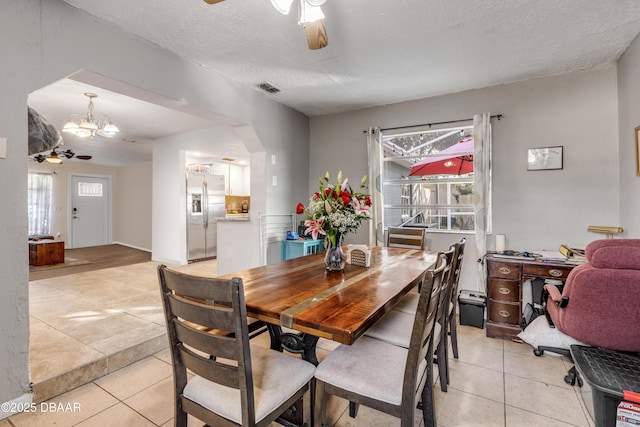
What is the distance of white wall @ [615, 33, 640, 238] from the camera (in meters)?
2.37

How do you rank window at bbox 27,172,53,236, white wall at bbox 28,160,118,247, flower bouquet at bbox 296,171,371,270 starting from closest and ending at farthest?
flower bouquet at bbox 296,171,371,270 < window at bbox 27,172,53,236 < white wall at bbox 28,160,118,247

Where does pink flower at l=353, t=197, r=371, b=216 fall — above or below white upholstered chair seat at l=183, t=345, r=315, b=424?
above

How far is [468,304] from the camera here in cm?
299

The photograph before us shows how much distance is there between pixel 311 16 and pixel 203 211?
515 centimetres

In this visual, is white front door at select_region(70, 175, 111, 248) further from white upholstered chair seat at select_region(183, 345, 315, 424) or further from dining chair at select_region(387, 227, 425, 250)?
white upholstered chair seat at select_region(183, 345, 315, 424)

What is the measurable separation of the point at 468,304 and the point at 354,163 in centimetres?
228

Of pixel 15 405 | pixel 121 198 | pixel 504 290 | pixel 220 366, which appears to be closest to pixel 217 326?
pixel 220 366

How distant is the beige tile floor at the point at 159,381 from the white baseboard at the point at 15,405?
0.11ft

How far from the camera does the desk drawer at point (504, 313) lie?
2719mm

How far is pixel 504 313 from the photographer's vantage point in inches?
108

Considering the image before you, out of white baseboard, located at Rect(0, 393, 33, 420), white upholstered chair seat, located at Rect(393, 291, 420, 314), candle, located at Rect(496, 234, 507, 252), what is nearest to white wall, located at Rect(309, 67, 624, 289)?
candle, located at Rect(496, 234, 507, 252)

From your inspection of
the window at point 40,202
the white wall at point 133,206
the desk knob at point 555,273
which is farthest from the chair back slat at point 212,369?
the window at point 40,202

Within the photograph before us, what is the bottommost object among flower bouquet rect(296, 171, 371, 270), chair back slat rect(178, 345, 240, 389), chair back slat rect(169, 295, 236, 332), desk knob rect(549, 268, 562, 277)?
chair back slat rect(178, 345, 240, 389)

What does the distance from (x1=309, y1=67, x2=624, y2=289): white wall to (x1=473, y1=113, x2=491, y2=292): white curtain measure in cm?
17
